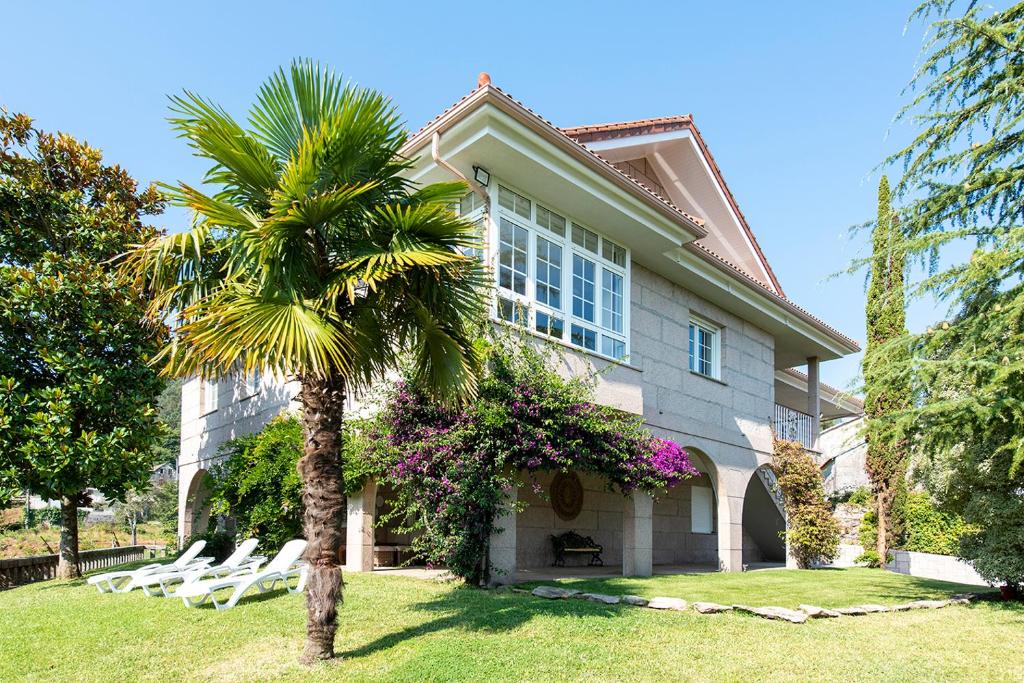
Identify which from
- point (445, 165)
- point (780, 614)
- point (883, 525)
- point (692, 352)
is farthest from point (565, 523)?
point (883, 525)

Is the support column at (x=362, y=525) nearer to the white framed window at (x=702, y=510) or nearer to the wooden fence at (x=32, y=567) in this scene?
the wooden fence at (x=32, y=567)

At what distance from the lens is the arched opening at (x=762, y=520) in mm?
19750

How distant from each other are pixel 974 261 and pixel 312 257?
26.7 ft

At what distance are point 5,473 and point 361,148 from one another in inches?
413

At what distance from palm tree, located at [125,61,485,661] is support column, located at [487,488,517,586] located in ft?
14.7

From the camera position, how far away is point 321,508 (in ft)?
23.7

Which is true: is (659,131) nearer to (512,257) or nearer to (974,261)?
(512,257)

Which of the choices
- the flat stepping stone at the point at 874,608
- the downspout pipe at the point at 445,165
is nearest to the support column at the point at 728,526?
the flat stepping stone at the point at 874,608

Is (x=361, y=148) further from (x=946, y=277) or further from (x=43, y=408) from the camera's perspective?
(x=43, y=408)

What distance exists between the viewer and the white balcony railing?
2156 centimetres

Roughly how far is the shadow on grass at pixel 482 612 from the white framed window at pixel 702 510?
11456 mm

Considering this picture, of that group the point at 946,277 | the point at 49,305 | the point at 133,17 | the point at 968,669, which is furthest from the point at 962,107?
the point at 49,305

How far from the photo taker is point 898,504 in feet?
68.1

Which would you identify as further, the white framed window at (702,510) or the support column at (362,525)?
the white framed window at (702,510)
